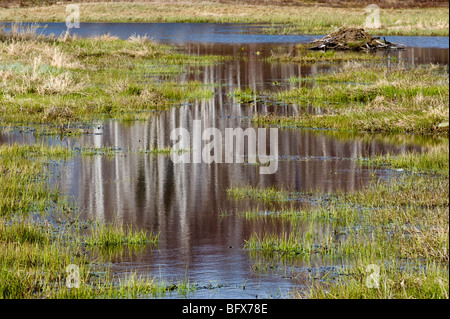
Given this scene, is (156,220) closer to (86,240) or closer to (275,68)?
(86,240)

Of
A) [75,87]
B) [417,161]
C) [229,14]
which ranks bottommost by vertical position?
[417,161]

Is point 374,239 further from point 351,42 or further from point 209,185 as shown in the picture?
point 351,42

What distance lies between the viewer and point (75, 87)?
28578mm

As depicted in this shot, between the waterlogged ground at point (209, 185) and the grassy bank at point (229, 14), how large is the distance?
51.1 meters

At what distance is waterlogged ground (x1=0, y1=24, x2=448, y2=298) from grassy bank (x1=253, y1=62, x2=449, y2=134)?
2.01ft

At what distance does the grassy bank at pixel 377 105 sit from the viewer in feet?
72.5

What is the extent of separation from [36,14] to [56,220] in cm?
9195

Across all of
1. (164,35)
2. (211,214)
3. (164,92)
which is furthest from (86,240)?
(164,35)

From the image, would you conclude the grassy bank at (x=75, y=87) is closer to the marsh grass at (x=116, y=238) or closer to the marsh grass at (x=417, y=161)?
the marsh grass at (x=417, y=161)

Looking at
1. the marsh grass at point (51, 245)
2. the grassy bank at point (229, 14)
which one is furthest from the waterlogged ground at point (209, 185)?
the grassy bank at point (229, 14)

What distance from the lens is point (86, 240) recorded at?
11898 mm

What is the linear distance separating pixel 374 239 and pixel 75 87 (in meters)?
19.1

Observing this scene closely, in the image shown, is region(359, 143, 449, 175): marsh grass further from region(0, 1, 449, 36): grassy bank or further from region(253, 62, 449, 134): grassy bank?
region(0, 1, 449, 36): grassy bank

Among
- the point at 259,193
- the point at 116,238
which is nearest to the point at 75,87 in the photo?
the point at 259,193
